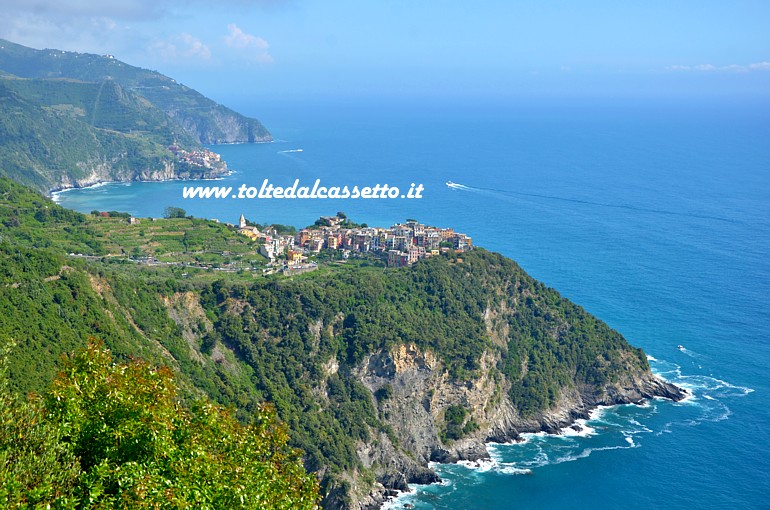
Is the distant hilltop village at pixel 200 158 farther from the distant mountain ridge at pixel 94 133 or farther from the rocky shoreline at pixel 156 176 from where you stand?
the rocky shoreline at pixel 156 176

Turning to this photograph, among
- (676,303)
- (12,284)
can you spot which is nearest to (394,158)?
(676,303)

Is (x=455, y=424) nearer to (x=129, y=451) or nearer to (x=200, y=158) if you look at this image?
(x=129, y=451)

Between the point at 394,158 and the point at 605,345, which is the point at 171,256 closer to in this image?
the point at 605,345

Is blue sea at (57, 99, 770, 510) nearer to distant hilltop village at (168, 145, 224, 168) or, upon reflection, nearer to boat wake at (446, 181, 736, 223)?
boat wake at (446, 181, 736, 223)

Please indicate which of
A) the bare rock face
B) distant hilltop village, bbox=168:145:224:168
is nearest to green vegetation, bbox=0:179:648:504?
the bare rock face

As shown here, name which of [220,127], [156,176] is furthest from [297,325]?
[220,127]
